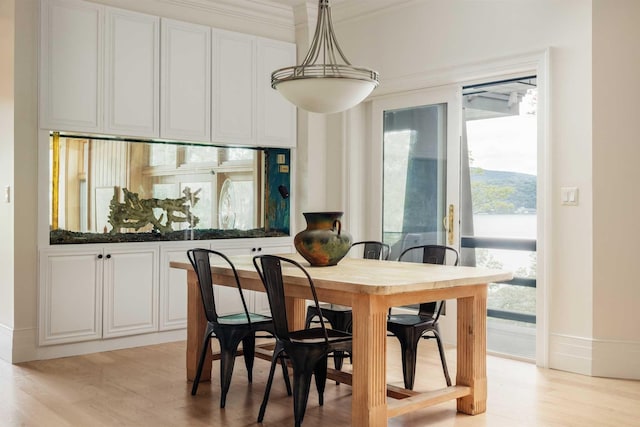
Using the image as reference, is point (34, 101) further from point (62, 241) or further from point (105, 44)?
point (62, 241)

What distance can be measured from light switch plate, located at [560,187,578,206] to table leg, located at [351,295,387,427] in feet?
6.75

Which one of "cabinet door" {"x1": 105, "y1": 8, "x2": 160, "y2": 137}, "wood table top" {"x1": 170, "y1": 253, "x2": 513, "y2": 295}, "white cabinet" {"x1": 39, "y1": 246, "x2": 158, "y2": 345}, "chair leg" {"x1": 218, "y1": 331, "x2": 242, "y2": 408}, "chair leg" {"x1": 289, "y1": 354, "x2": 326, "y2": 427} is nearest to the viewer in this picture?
"wood table top" {"x1": 170, "y1": 253, "x2": 513, "y2": 295}

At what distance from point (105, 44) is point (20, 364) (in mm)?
2424

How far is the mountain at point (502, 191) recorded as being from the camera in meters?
5.58

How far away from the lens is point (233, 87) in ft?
19.1

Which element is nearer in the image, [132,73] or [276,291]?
[276,291]

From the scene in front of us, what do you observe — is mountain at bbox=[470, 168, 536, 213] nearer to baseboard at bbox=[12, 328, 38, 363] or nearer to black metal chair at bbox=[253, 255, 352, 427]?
black metal chair at bbox=[253, 255, 352, 427]

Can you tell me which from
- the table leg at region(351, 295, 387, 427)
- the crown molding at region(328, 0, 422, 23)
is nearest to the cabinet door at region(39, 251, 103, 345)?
the table leg at region(351, 295, 387, 427)

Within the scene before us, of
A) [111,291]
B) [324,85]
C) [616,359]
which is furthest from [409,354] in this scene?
[111,291]

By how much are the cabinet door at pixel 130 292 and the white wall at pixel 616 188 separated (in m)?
3.30

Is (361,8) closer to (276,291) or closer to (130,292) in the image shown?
(130,292)

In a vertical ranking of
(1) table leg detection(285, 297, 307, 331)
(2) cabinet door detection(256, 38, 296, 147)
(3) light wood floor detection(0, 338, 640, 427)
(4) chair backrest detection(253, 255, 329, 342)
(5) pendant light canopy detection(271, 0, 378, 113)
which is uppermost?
(2) cabinet door detection(256, 38, 296, 147)

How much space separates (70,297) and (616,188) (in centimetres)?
389

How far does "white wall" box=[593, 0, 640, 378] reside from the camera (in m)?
4.25
